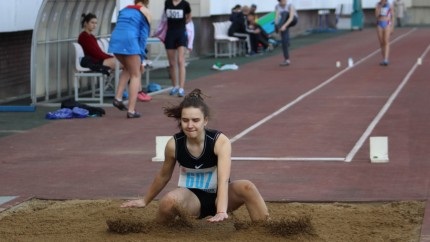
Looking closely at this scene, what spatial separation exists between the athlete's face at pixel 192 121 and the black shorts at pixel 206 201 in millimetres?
493

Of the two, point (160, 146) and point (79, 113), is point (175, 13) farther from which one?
point (160, 146)

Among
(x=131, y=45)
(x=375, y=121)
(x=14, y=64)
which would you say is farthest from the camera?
(x=14, y=64)

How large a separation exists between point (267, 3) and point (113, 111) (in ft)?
85.7

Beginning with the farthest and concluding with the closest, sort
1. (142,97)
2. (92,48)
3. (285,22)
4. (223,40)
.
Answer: (223,40) → (285,22) → (142,97) → (92,48)

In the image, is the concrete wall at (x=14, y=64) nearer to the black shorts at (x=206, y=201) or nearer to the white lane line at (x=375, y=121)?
the white lane line at (x=375, y=121)

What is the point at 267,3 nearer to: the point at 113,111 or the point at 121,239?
the point at 113,111

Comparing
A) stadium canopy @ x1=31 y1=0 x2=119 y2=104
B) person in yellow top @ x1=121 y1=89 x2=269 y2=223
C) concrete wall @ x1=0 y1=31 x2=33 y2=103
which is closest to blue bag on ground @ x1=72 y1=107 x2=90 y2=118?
stadium canopy @ x1=31 y1=0 x2=119 y2=104

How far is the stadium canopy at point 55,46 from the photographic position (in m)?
17.9

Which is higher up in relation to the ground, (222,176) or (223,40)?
(222,176)

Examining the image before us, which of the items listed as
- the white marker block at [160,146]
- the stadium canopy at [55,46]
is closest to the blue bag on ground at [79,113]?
the stadium canopy at [55,46]

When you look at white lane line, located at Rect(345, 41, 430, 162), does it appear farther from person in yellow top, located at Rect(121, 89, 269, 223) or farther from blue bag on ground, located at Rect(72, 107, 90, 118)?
blue bag on ground, located at Rect(72, 107, 90, 118)

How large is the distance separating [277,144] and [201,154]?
17.1 ft

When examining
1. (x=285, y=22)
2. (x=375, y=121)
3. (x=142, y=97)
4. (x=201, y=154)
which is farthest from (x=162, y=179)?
(x=285, y=22)

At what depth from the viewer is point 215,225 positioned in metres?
8.11
